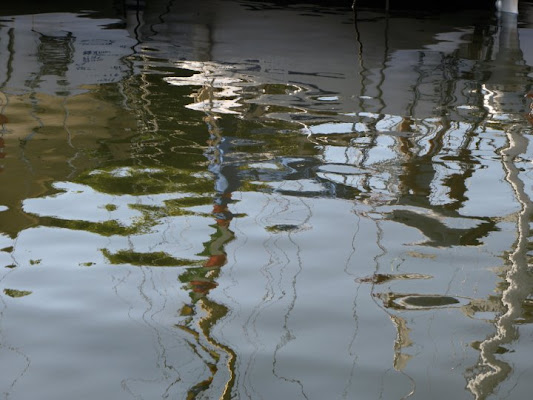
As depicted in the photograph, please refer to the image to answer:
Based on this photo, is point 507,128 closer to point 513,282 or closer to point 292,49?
point 513,282

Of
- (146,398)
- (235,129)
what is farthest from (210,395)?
(235,129)

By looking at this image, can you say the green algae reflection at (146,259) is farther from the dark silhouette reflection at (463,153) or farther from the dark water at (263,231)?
the dark silhouette reflection at (463,153)

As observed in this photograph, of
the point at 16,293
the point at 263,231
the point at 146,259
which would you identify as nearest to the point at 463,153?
the point at 263,231

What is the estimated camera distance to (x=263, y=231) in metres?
6.10

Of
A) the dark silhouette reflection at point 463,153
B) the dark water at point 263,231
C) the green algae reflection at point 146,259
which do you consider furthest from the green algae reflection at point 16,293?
the dark silhouette reflection at point 463,153

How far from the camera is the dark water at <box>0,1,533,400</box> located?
14.0 ft

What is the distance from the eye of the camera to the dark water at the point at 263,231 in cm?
427

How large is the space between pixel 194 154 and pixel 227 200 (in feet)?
4.30

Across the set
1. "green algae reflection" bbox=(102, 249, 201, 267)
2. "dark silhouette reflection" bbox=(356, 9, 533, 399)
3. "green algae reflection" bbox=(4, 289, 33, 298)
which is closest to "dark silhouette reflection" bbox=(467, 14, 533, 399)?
"dark silhouette reflection" bbox=(356, 9, 533, 399)

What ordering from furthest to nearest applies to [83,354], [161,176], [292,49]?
1. [292,49]
2. [161,176]
3. [83,354]

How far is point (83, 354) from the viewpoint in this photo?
4.34m

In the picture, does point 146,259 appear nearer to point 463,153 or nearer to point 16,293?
point 16,293

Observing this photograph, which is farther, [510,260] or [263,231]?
[263,231]

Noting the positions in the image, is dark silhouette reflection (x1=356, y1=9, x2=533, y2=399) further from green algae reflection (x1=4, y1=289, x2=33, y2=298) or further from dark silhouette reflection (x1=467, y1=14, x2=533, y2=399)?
green algae reflection (x1=4, y1=289, x2=33, y2=298)
